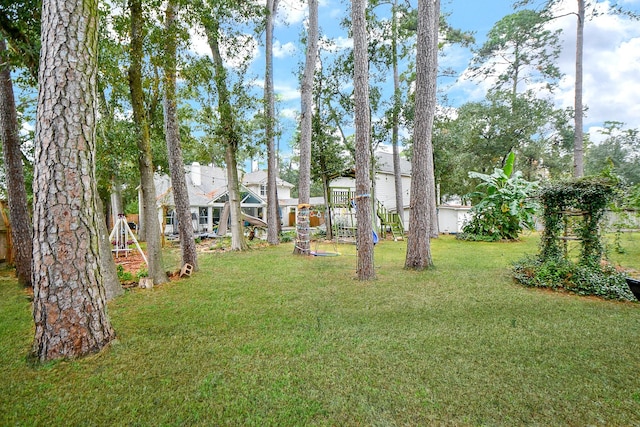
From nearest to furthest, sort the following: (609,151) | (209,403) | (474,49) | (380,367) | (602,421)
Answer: (602,421), (209,403), (380,367), (474,49), (609,151)

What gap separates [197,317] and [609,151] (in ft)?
110

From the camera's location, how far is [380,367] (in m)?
2.39

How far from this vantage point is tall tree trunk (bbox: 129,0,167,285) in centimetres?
497

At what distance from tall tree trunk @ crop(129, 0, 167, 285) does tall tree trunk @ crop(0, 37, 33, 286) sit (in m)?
2.38

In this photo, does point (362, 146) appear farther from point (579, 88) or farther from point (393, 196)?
point (393, 196)

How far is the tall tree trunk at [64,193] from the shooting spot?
2.46 m

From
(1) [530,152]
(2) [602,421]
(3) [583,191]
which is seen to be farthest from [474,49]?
(2) [602,421]

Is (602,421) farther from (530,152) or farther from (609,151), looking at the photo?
(609,151)

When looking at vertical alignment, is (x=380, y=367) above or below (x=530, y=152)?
below

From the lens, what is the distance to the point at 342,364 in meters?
2.44

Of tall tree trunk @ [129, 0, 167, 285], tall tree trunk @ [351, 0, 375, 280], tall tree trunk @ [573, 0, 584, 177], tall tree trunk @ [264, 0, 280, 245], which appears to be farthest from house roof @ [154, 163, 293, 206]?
tall tree trunk @ [573, 0, 584, 177]

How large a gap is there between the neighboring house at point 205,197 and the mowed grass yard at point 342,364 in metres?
12.6

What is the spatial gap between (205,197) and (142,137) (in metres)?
14.6

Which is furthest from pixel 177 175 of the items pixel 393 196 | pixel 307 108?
pixel 393 196
